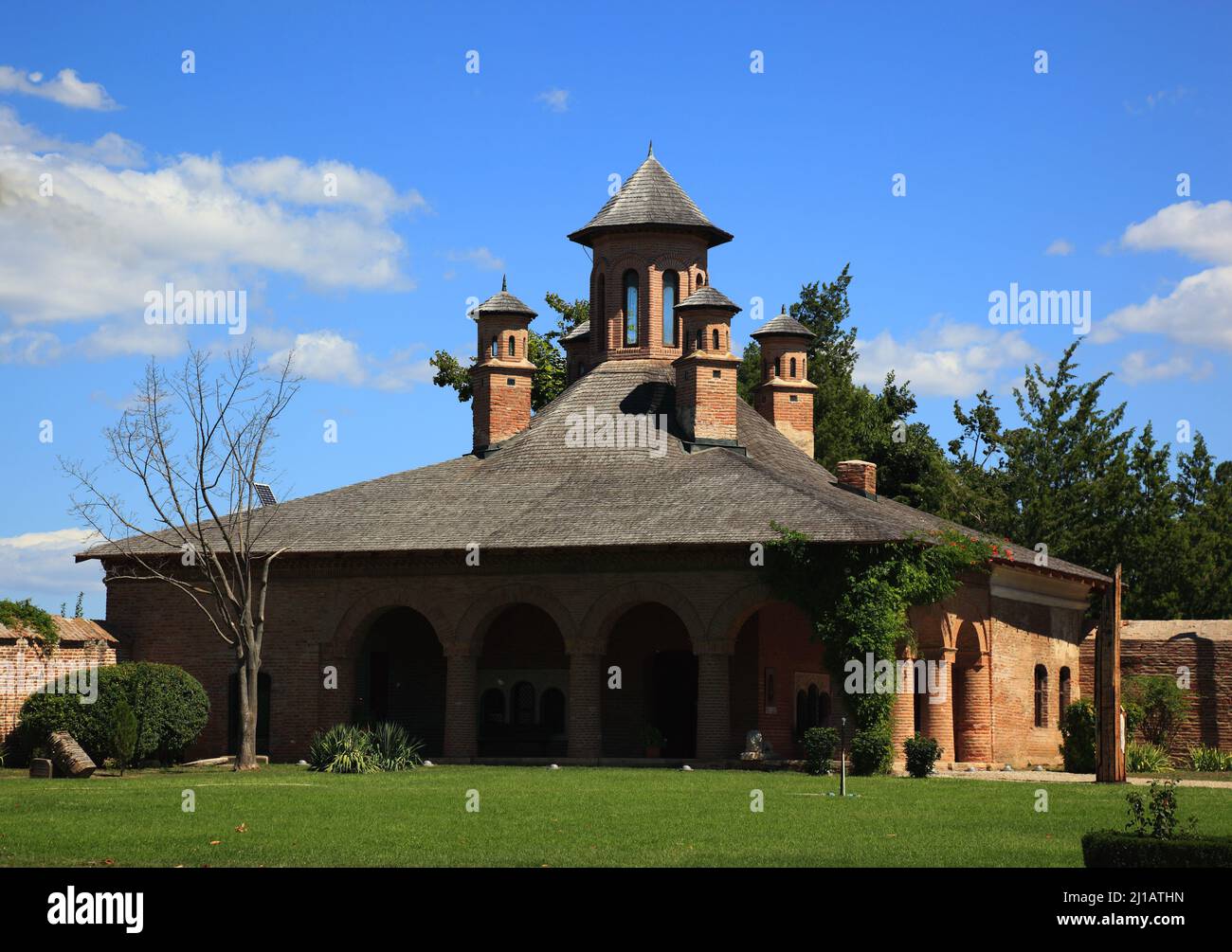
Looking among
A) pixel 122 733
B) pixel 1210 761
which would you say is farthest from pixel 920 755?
pixel 122 733

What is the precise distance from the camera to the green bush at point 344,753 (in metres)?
34.4

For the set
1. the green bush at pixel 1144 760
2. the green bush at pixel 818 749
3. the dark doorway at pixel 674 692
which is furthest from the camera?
the dark doorway at pixel 674 692

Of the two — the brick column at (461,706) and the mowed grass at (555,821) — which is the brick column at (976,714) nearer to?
the mowed grass at (555,821)

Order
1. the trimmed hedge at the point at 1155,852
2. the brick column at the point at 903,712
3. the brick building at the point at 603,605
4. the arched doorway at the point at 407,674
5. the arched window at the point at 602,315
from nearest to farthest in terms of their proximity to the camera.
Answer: the trimmed hedge at the point at 1155,852 < the brick column at the point at 903,712 < the brick building at the point at 603,605 < the arched doorway at the point at 407,674 < the arched window at the point at 602,315

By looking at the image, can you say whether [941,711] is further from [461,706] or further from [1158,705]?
[461,706]

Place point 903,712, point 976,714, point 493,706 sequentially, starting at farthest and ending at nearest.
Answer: point 493,706
point 976,714
point 903,712

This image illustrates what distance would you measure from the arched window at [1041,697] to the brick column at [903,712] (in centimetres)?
882

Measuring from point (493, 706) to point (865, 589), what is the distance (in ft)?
36.7

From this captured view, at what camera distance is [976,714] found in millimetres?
40375

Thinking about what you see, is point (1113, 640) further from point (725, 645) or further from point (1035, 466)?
point (1035, 466)

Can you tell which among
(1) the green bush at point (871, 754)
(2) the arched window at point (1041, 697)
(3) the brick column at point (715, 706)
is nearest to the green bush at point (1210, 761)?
(2) the arched window at point (1041, 697)
